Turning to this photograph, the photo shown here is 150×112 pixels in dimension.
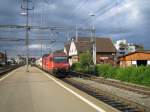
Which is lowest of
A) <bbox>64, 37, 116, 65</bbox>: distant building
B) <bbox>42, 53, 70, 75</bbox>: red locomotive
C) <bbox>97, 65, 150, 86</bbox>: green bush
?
<bbox>97, 65, 150, 86</bbox>: green bush

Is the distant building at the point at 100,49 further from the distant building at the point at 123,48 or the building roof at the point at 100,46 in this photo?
the distant building at the point at 123,48

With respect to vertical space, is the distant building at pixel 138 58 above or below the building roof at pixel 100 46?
below

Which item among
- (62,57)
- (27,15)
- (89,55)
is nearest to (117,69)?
(62,57)

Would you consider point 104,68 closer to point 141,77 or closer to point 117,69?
point 117,69

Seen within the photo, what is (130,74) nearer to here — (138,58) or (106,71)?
(106,71)

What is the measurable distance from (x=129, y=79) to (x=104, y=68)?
10097mm

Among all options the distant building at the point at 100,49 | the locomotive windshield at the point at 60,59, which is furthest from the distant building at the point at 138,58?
the distant building at the point at 100,49

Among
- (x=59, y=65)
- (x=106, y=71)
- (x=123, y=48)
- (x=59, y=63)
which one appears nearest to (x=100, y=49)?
(x=123, y=48)

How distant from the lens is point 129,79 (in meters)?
32.6

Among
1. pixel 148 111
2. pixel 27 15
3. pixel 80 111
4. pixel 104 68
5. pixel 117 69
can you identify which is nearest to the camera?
pixel 80 111

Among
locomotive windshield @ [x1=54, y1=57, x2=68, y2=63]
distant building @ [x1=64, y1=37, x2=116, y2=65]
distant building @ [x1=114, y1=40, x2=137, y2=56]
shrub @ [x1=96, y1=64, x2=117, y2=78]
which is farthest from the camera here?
distant building @ [x1=64, y1=37, x2=116, y2=65]

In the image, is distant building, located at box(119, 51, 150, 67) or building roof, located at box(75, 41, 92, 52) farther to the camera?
building roof, located at box(75, 41, 92, 52)

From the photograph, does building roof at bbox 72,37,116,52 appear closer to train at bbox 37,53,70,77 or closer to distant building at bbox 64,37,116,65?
distant building at bbox 64,37,116,65

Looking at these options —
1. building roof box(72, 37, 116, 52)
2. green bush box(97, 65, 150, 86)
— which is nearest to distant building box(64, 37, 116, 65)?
building roof box(72, 37, 116, 52)
